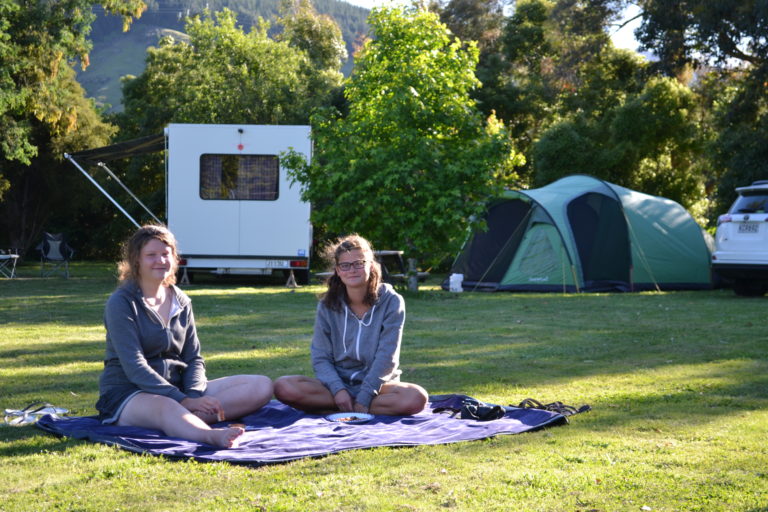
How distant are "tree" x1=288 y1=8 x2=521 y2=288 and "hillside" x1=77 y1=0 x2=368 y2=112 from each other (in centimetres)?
11797

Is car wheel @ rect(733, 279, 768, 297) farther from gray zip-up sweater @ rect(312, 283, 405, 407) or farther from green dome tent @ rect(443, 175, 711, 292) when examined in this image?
gray zip-up sweater @ rect(312, 283, 405, 407)

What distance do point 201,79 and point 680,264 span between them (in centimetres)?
1538

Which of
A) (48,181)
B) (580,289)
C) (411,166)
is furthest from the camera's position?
(48,181)

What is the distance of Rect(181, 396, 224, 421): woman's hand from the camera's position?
4578 mm

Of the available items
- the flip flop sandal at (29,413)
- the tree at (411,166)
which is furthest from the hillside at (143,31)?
the flip flop sandal at (29,413)

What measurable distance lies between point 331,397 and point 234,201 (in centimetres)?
1076

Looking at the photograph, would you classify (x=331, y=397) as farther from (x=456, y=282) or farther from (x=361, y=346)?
(x=456, y=282)

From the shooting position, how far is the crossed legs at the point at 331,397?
487 centimetres

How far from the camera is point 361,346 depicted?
501cm

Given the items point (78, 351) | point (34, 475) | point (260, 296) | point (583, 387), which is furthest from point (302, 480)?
point (260, 296)

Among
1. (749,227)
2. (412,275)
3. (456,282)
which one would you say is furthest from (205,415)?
(456,282)

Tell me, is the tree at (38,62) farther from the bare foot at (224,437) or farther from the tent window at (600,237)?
the bare foot at (224,437)

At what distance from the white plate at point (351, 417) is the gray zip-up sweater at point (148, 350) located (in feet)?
2.26

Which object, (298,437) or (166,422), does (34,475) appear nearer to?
(166,422)
